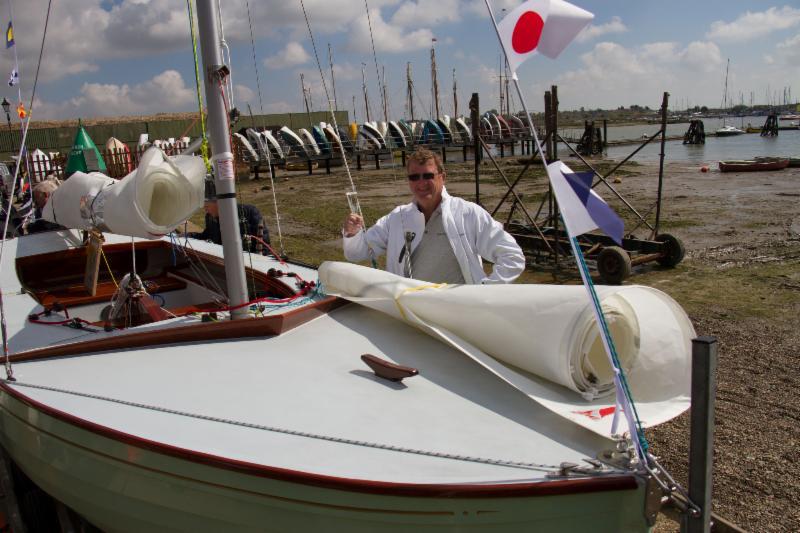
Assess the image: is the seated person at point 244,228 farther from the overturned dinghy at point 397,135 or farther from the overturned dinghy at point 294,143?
the overturned dinghy at point 397,135

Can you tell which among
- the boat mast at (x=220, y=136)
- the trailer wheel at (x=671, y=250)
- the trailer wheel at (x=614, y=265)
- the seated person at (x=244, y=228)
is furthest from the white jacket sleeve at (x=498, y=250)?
the trailer wheel at (x=671, y=250)

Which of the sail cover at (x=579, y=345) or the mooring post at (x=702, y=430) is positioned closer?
the mooring post at (x=702, y=430)

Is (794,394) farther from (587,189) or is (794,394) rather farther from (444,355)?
(587,189)

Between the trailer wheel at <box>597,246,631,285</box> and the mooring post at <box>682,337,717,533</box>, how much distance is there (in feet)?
21.5

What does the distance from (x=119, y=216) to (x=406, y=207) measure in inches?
65.6

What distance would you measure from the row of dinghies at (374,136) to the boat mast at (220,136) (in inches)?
916

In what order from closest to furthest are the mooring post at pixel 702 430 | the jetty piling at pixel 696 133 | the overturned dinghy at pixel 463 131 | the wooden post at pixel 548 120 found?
the mooring post at pixel 702 430
the wooden post at pixel 548 120
the overturned dinghy at pixel 463 131
the jetty piling at pixel 696 133

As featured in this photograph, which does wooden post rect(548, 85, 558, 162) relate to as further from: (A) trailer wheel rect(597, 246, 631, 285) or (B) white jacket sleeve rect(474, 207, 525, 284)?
(B) white jacket sleeve rect(474, 207, 525, 284)

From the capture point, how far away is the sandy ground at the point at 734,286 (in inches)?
148

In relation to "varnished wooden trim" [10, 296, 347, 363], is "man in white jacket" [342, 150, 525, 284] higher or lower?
higher

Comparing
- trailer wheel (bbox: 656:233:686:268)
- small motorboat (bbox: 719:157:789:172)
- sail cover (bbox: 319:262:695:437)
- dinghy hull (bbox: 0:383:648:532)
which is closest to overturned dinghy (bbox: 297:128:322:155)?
small motorboat (bbox: 719:157:789:172)

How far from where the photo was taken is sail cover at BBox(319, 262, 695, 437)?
2434 mm

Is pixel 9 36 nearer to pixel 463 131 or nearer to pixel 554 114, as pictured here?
pixel 554 114

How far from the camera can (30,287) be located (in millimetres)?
5648
